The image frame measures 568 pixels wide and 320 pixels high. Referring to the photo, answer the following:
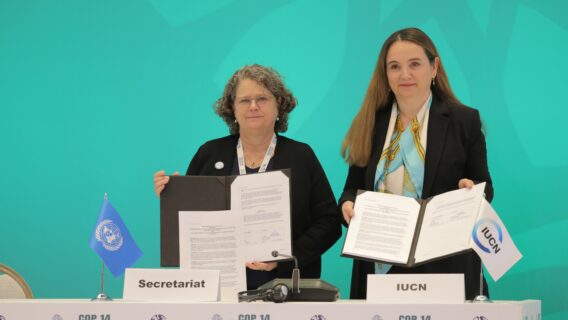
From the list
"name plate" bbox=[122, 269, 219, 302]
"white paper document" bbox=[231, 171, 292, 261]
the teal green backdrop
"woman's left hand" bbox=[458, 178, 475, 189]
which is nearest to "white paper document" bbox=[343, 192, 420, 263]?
"woman's left hand" bbox=[458, 178, 475, 189]

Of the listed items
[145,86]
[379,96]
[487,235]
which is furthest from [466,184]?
[145,86]

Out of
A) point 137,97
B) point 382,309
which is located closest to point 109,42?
point 137,97

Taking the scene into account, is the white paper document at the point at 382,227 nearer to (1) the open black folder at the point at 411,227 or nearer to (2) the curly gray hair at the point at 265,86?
(1) the open black folder at the point at 411,227

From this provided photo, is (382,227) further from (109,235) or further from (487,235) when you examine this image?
(109,235)

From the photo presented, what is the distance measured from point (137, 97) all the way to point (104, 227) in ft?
6.51

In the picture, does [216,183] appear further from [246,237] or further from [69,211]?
[69,211]

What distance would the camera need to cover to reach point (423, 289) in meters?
2.68

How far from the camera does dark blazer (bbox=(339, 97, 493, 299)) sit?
3398mm

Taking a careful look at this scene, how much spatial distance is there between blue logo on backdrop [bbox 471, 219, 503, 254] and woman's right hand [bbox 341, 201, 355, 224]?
0.53m

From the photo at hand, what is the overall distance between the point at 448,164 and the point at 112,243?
145 centimetres

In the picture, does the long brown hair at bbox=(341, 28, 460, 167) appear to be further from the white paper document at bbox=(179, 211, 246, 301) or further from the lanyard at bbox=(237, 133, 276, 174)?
the white paper document at bbox=(179, 211, 246, 301)

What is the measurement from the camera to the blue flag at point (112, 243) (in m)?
3.11

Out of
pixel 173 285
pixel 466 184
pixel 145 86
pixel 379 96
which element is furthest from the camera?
pixel 145 86

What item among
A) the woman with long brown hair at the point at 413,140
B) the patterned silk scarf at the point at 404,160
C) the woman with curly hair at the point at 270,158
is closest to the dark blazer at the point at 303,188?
the woman with curly hair at the point at 270,158
